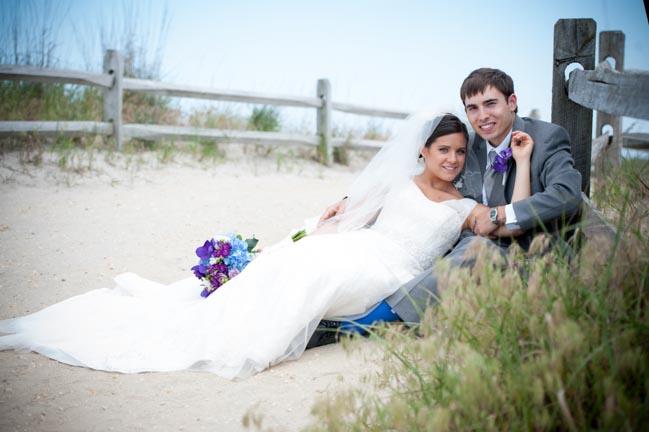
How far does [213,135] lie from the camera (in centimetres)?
1113

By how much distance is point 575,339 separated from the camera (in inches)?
69.9

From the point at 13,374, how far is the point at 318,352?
5.87 ft

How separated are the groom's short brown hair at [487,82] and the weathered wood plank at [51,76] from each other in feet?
22.8

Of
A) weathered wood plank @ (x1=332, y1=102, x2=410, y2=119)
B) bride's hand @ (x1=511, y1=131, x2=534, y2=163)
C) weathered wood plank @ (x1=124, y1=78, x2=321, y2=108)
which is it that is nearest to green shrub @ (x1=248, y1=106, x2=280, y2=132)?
weathered wood plank @ (x1=124, y1=78, x2=321, y2=108)

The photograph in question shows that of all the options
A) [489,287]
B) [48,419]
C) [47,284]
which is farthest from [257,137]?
[489,287]

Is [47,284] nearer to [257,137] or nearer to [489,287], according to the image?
[489,287]

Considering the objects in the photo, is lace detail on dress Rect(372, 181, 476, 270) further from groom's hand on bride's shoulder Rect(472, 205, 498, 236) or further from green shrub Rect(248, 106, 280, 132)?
green shrub Rect(248, 106, 280, 132)

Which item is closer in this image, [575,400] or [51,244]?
[575,400]

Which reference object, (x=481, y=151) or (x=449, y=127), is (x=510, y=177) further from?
(x=449, y=127)

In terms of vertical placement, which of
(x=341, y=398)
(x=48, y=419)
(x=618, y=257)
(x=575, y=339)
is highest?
(x=618, y=257)

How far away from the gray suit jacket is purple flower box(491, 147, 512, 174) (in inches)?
1.8

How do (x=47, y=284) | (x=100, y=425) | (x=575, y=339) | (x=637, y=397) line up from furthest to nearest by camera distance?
(x=47, y=284), (x=100, y=425), (x=637, y=397), (x=575, y=339)

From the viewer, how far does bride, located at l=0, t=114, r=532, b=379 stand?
Result: 13.0 ft

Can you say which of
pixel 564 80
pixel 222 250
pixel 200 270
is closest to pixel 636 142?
pixel 564 80
